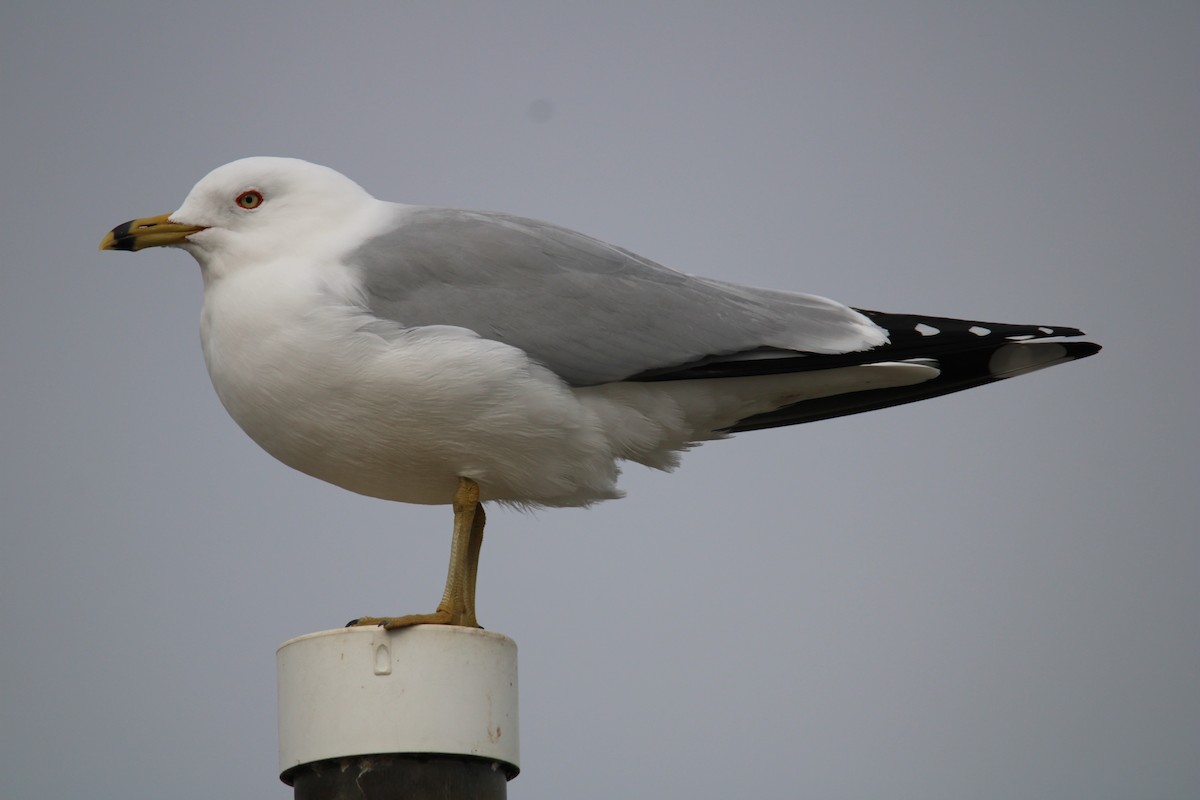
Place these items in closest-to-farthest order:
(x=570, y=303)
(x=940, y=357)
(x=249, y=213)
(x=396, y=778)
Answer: (x=396, y=778)
(x=570, y=303)
(x=249, y=213)
(x=940, y=357)

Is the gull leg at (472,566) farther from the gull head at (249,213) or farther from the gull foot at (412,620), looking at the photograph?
the gull head at (249,213)

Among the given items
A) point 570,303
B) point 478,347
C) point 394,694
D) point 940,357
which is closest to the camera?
point 394,694

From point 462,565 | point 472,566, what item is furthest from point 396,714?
point 472,566

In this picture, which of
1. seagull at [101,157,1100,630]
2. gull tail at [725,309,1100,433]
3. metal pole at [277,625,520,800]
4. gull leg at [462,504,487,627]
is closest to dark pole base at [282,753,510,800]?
metal pole at [277,625,520,800]

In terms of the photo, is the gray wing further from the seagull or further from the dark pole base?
the dark pole base

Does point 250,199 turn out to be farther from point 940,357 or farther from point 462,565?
point 940,357

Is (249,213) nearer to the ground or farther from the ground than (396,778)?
farther from the ground

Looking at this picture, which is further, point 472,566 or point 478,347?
point 472,566
